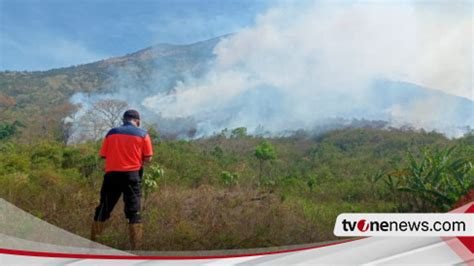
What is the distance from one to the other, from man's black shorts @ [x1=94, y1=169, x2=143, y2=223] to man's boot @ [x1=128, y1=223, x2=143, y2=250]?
2 cm

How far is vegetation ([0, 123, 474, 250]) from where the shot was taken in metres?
2.15

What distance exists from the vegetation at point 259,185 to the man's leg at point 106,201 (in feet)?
0.14

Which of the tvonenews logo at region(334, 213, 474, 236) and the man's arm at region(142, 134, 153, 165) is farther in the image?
the man's arm at region(142, 134, 153, 165)

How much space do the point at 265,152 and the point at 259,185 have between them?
30 cm

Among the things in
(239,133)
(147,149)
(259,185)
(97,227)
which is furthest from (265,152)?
(97,227)

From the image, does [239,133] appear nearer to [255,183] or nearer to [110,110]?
[255,183]

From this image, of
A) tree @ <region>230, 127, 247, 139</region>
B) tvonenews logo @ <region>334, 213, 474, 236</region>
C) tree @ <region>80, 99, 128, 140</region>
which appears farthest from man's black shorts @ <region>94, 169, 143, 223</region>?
tvonenews logo @ <region>334, 213, 474, 236</region>

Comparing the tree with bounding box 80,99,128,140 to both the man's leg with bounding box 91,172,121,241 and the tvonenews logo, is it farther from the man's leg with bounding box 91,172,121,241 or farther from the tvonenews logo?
the tvonenews logo

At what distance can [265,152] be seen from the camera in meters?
2.34

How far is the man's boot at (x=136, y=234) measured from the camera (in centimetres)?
215

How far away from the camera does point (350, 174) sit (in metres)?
2.38

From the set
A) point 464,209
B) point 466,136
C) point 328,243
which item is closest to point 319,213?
point 328,243

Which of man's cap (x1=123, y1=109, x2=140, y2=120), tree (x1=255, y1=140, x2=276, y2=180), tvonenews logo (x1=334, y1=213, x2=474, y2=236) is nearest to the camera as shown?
tvonenews logo (x1=334, y1=213, x2=474, y2=236)

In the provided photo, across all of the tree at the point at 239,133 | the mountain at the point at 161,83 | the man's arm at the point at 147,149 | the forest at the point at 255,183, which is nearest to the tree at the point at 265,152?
the forest at the point at 255,183
